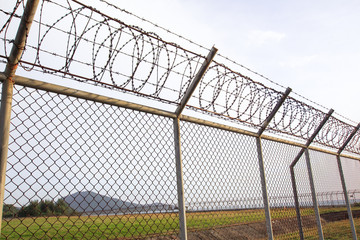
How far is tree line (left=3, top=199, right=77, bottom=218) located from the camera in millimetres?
2057

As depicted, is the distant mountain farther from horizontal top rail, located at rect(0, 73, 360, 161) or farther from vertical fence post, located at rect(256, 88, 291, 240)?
vertical fence post, located at rect(256, 88, 291, 240)

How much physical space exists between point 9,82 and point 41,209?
1.12m

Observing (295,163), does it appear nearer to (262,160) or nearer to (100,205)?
(262,160)

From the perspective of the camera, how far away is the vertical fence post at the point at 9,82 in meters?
2.07

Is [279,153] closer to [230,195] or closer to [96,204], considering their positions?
[230,195]

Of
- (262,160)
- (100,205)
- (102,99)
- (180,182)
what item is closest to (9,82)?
(102,99)

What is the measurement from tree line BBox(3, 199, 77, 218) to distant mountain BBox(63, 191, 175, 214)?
11 cm

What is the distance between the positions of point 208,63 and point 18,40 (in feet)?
6.99

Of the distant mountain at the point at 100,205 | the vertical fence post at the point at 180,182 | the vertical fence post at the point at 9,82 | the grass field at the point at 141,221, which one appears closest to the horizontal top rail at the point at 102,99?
the vertical fence post at the point at 9,82

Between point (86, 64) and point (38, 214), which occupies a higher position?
point (86, 64)

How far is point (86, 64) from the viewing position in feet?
8.70

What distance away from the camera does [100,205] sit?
253cm

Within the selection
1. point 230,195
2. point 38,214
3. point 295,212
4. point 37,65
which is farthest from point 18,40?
point 295,212

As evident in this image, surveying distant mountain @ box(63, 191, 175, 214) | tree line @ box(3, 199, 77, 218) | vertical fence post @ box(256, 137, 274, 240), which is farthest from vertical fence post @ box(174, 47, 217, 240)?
vertical fence post @ box(256, 137, 274, 240)
